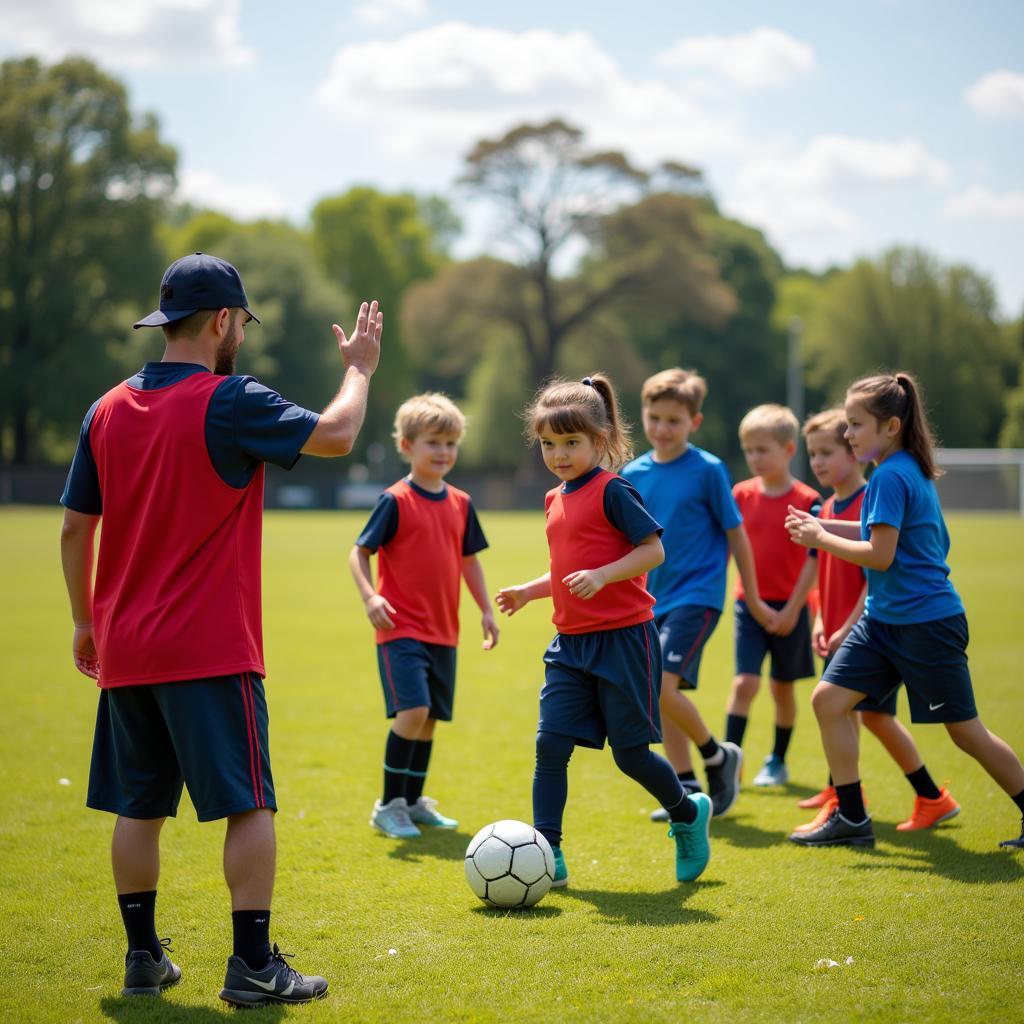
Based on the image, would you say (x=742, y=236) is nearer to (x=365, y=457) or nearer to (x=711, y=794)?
(x=365, y=457)

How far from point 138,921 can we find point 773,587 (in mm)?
4680

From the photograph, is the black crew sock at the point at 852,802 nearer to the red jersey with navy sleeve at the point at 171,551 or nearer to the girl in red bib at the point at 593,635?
the girl in red bib at the point at 593,635

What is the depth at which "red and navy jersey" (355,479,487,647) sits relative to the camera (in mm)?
6547

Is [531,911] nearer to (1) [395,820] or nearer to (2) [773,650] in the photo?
(1) [395,820]

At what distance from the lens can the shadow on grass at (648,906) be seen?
4773mm

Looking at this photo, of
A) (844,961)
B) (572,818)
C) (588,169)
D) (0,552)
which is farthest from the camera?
(588,169)

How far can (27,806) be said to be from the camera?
6727 millimetres

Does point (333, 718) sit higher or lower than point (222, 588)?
lower

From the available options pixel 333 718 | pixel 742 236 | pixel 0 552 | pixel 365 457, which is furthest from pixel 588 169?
pixel 333 718

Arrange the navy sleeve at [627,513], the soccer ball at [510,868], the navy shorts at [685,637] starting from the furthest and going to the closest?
the navy shorts at [685,637] → the navy sleeve at [627,513] → the soccer ball at [510,868]

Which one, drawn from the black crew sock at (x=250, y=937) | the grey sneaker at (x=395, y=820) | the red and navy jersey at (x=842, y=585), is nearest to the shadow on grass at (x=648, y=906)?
the grey sneaker at (x=395, y=820)

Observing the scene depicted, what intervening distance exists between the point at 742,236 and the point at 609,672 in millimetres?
69052

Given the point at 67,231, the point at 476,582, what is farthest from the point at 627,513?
the point at 67,231

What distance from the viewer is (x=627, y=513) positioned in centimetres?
514
